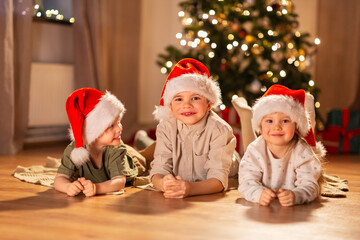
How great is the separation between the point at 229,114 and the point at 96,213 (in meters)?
2.31

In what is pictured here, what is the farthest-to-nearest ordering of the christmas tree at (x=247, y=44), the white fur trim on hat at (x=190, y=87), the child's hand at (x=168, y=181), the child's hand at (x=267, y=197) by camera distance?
1. the christmas tree at (x=247, y=44)
2. the white fur trim on hat at (x=190, y=87)
3. the child's hand at (x=168, y=181)
4. the child's hand at (x=267, y=197)

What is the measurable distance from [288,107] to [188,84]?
0.46 m

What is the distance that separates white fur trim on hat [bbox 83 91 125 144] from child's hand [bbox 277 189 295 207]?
789mm

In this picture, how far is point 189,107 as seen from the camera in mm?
2377

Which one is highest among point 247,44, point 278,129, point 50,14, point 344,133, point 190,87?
point 50,14

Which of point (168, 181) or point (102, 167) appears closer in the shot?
point (168, 181)

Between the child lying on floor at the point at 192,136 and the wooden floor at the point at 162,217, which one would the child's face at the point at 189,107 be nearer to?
the child lying on floor at the point at 192,136

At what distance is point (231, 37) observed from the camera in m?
4.19

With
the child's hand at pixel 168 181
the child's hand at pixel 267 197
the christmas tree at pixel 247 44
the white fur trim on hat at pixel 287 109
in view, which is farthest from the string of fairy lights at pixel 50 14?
the child's hand at pixel 267 197

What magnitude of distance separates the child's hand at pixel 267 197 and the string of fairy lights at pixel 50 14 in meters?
2.70

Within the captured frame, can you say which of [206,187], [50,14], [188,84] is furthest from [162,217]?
[50,14]

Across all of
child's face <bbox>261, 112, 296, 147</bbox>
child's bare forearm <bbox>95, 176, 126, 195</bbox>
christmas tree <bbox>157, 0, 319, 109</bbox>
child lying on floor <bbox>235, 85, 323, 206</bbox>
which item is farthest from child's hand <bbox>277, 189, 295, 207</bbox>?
christmas tree <bbox>157, 0, 319, 109</bbox>

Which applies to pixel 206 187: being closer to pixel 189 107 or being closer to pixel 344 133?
pixel 189 107

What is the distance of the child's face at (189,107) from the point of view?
7.82 ft
